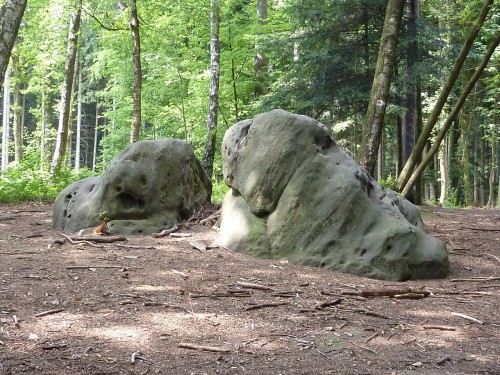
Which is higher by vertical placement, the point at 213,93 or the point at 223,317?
the point at 213,93

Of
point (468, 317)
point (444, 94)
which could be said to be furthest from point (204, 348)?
point (444, 94)

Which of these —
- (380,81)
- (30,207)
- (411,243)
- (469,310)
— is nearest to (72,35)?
(30,207)

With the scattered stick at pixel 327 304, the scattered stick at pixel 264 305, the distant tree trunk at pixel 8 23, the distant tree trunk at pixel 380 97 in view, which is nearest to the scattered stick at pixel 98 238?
the distant tree trunk at pixel 8 23

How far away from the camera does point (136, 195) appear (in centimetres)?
920

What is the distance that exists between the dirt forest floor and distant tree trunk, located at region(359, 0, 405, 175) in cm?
339

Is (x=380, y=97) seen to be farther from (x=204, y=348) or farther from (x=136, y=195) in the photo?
(x=204, y=348)

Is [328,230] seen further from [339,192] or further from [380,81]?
[380,81]

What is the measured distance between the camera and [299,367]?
329 cm

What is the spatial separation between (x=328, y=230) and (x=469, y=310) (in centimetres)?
246

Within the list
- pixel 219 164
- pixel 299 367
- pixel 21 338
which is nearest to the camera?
pixel 299 367

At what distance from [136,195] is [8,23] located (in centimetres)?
401

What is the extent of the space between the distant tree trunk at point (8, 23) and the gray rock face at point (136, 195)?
11.5 feet

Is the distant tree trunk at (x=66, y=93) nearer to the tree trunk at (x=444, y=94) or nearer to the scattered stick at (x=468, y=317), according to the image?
the tree trunk at (x=444, y=94)

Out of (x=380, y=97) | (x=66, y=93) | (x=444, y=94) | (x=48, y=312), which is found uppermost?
(x=66, y=93)
